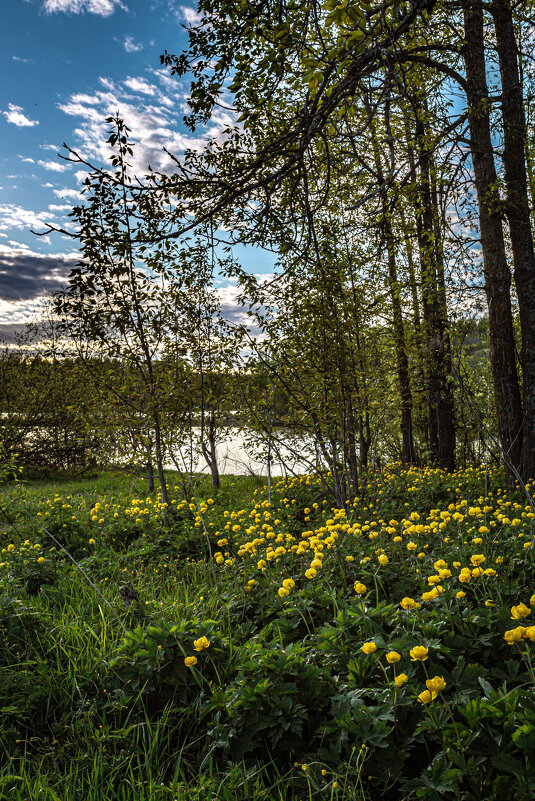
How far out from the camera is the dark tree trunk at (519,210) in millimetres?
6703

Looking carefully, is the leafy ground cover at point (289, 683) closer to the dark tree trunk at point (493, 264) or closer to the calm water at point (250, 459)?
the calm water at point (250, 459)

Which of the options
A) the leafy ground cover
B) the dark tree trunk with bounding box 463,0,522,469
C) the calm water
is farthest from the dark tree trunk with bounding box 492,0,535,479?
the leafy ground cover

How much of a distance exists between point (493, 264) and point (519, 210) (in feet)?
2.47

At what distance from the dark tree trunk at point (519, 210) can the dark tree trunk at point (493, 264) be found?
0.16 meters

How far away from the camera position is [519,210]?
670cm

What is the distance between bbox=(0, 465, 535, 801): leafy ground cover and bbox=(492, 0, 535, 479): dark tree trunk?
10.5ft

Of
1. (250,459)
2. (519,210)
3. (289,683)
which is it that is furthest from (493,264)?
(289,683)

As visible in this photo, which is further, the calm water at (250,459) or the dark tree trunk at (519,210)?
the dark tree trunk at (519,210)

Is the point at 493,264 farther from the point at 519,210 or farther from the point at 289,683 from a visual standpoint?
the point at 289,683

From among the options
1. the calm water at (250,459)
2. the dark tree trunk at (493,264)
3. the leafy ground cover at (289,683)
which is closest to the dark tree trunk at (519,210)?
the dark tree trunk at (493,264)

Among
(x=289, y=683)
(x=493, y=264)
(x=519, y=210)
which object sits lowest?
(x=289, y=683)

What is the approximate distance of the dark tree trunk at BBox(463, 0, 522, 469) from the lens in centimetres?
686

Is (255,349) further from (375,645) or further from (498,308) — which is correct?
(375,645)

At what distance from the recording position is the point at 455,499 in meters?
6.46
